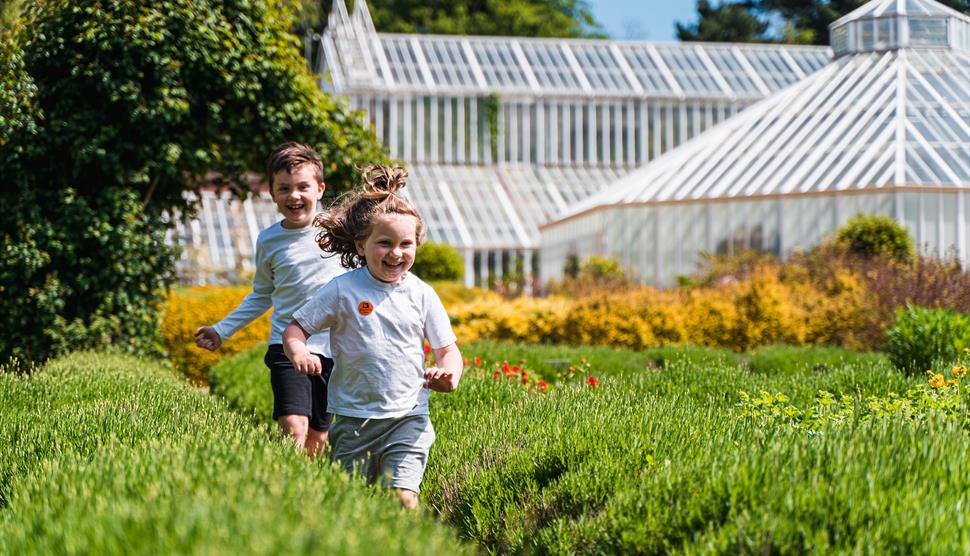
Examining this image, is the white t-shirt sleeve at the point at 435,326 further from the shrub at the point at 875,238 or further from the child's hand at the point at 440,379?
the shrub at the point at 875,238

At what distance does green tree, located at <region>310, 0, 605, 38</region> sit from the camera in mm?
42312

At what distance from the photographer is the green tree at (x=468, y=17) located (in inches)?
1666

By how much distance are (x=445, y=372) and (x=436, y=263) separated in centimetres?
1975

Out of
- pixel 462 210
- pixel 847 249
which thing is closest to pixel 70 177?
pixel 847 249

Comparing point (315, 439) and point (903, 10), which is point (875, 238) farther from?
point (315, 439)

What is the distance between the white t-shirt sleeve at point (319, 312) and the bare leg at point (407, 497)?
0.65 metres

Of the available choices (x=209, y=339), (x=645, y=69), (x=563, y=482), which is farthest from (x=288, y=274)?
(x=645, y=69)

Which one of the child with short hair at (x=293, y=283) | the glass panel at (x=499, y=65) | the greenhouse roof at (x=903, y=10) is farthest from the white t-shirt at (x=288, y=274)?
the glass panel at (x=499, y=65)

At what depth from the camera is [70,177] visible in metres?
8.56

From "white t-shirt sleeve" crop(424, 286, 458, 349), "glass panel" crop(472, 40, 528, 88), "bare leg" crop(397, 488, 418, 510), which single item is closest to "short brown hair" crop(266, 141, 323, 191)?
"white t-shirt sleeve" crop(424, 286, 458, 349)

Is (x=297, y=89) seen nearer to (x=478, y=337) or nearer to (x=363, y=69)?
(x=478, y=337)

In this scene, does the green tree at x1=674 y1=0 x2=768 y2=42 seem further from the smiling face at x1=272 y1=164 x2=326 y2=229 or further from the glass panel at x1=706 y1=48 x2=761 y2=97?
the smiling face at x1=272 y1=164 x2=326 y2=229

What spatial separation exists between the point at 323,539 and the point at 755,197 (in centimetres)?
1802

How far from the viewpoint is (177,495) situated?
246 centimetres
